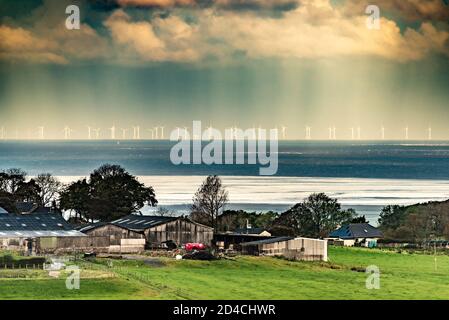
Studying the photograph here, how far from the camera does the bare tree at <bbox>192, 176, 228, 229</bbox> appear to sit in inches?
2301

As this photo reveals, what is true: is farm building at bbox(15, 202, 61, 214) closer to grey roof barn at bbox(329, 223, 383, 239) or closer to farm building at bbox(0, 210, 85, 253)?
farm building at bbox(0, 210, 85, 253)

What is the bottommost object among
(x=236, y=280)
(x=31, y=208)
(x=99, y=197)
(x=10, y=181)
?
(x=236, y=280)

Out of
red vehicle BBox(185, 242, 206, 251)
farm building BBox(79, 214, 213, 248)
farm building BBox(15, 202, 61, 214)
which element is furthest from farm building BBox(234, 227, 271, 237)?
farm building BBox(15, 202, 61, 214)

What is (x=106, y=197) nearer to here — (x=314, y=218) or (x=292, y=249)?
(x=314, y=218)

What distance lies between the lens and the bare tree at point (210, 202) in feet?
192

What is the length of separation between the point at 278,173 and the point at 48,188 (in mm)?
43029

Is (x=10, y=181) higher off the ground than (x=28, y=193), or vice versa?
(x=10, y=181)

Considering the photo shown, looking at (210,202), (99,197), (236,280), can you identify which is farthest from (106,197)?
(236,280)

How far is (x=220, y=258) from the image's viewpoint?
45438 millimetres

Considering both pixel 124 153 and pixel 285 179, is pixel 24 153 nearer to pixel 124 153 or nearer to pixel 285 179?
pixel 124 153

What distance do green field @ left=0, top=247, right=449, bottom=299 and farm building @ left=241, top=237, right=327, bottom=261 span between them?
697 mm

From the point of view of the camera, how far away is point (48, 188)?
63.1m
